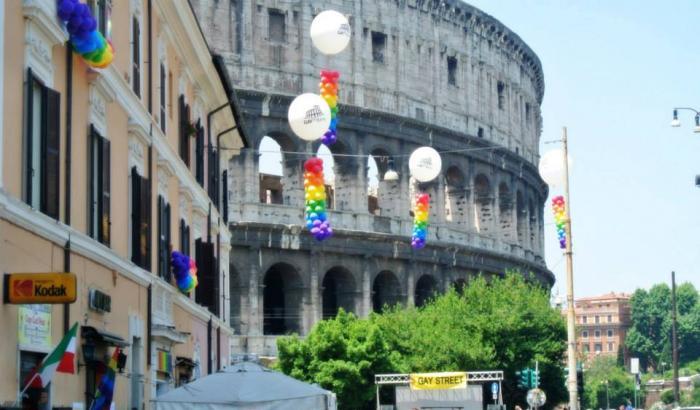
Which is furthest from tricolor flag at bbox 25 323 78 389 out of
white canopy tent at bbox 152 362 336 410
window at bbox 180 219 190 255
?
window at bbox 180 219 190 255

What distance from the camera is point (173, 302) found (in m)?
26.3

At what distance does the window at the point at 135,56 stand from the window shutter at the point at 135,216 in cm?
147

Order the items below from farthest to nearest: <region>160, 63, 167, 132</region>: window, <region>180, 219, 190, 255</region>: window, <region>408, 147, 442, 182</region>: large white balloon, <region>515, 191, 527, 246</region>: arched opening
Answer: <region>515, 191, 527, 246</region>: arched opening
<region>408, 147, 442, 182</region>: large white balloon
<region>180, 219, 190, 255</region>: window
<region>160, 63, 167, 132</region>: window

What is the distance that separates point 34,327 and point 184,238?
1287 centimetres

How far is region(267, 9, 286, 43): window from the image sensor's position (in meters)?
62.1

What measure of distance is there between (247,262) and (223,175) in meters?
20.9

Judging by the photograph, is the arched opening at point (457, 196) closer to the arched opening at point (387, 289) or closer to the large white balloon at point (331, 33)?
the arched opening at point (387, 289)

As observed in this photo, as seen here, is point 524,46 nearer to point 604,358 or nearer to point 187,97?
point 187,97

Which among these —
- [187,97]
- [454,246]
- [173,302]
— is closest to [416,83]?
[454,246]

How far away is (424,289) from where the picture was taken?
68188 millimetres

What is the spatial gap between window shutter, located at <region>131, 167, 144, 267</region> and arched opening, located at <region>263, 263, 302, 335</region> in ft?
127

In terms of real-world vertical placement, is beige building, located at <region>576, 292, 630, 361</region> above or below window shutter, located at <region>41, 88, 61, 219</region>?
above

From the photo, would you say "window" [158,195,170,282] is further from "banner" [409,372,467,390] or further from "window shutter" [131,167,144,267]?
"banner" [409,372,467,390]

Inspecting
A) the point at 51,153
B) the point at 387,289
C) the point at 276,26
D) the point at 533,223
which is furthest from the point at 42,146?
the point at 533,223
